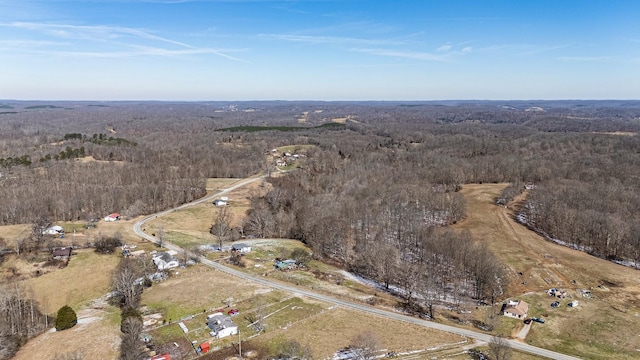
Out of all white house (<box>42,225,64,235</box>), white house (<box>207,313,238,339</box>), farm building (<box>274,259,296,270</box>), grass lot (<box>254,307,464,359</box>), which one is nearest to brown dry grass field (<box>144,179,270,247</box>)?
white house (<box>42,225,64,235</box>)

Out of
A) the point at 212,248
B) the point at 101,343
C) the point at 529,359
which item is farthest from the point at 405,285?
the point at 101,343

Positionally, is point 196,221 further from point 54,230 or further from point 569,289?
point 569,289

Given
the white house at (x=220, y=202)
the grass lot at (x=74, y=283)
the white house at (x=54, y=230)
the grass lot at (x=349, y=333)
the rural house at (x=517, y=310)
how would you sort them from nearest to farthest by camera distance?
the grass lot at (x=349, y=333), the rural house at (x=517, y=310), the grass lot at (x=74, y=283), the white house at (x=54, y=230), the white house at (x=220, y=202)

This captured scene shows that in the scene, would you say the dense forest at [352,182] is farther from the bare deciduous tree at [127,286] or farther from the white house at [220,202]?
the bare deciduous tree at [127,286]

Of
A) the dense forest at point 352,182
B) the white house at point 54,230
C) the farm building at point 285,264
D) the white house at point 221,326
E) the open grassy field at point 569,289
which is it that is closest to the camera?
the white house at point 221,326

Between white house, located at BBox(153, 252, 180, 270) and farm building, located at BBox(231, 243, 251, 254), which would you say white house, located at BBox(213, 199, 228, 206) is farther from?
white house, located at BBox(153, 252, 180, 270)

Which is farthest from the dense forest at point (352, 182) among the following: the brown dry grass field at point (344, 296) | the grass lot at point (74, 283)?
the grass lot at point (74, 283)

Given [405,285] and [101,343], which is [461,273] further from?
[101,343]
